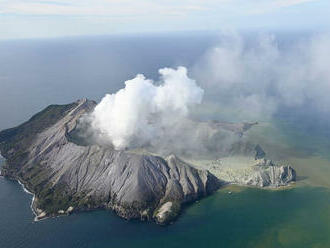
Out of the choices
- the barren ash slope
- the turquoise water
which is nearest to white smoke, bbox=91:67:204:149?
the barren ash slope

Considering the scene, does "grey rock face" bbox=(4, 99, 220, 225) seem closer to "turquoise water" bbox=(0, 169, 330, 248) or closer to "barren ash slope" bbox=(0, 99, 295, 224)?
"barren ash slope" bbox=(0, 99, 295, 224)

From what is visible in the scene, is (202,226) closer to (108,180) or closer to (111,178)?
(111,178)

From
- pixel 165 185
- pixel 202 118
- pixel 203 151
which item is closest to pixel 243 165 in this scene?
pixel 203 151

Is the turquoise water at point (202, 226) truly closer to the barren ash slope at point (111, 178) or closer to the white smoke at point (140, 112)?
the barren ash slope at point (111, 178)

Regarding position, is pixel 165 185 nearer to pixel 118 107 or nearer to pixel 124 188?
pixel 124 188

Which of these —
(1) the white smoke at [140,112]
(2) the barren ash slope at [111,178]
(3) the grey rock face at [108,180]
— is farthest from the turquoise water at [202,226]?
(1) the white smoke at [140,112]

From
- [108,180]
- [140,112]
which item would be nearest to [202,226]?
[108,180]
